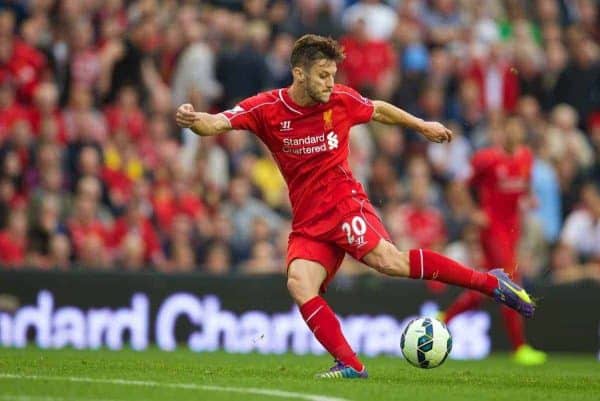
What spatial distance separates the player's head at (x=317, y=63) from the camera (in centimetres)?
1132

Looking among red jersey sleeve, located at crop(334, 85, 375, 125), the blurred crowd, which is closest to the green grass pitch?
red jersey sleeve, located at crop(334, 85, 375, 125)

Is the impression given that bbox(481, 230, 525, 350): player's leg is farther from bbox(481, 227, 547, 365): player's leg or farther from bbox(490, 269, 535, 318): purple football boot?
bbox(490, 269, 535, 318): purple football boot

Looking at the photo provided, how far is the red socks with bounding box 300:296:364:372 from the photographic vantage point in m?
11.3

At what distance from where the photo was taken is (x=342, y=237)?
11.5 meters

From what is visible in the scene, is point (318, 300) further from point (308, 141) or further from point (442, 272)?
point (308, 141)

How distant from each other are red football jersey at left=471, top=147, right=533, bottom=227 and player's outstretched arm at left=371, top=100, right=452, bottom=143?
4.89 metres

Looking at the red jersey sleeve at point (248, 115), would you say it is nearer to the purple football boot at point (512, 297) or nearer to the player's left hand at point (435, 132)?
the player's left hand at point (435, 132)

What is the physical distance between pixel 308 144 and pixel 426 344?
1.75 meters

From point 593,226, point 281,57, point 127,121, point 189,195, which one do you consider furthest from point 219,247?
point 593,226

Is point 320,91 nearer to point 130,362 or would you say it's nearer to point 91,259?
point 130,362

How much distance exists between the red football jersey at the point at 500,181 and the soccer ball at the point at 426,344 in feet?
16.8

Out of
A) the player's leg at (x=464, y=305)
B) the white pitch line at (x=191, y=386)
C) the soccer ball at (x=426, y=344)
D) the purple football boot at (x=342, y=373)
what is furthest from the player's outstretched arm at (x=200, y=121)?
the player's leg at (x=464, y=305)

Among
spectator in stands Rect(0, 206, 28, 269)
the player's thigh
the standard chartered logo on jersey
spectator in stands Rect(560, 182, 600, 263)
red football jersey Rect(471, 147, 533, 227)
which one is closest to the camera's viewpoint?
the player's thigh

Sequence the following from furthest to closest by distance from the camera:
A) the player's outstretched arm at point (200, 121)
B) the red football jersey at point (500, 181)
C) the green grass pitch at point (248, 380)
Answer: the red football jersey at point (500, 181)
the player's outstretched arm at point (200, 121)
the green grass pitch at point (248, 380)
